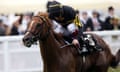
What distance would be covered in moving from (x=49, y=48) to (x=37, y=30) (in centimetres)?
60

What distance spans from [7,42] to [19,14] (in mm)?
2374

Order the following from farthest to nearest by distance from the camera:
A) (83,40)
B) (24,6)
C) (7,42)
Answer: (24,6)
(7,42)
(83,40)

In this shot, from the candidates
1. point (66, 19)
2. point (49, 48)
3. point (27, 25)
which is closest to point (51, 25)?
point (49, 48)

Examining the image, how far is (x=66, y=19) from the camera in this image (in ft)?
32.9

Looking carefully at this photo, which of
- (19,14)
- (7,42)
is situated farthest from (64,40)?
(19,14)

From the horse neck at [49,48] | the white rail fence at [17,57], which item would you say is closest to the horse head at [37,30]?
the horse neck at [49,48]

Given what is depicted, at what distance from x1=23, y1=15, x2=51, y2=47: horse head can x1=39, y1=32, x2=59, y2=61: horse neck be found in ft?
0.51

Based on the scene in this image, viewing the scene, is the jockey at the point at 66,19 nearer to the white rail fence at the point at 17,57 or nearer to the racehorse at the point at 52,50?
the racehorse at the point at 52,50

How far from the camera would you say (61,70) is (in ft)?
31.3

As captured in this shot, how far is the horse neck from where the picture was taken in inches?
370

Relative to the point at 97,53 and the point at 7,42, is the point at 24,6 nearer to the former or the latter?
the point at 7,42

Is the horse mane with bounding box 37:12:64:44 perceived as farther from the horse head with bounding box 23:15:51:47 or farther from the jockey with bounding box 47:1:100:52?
the jockey with bounding box 47:1:100:52

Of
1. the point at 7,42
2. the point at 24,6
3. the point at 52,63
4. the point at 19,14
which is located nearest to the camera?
the point at 52,63

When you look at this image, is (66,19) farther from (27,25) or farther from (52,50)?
(27,25)
